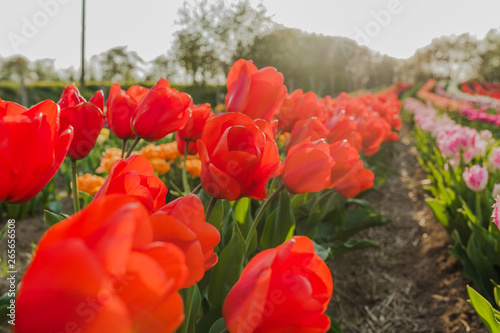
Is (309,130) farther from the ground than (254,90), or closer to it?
closer to it

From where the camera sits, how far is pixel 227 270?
101cm

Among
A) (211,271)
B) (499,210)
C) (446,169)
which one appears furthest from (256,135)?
(446,169)

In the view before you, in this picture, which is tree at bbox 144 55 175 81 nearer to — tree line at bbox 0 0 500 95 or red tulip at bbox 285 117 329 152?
tree line at bbox 0 0 500 95

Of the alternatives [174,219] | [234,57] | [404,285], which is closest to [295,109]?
[174,219]

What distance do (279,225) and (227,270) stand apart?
512 millimetres

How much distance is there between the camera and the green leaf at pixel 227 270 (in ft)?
3.28

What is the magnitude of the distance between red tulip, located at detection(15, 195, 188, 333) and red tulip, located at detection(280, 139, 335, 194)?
1.91 feet

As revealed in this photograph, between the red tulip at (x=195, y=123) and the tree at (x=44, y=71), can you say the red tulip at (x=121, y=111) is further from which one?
the tree at (x=44, y=71)

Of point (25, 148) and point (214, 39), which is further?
point (214, 39)

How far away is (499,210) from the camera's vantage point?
1051mm

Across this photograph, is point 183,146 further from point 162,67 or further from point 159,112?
point 162,67

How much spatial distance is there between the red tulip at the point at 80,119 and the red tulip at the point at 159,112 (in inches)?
3.8

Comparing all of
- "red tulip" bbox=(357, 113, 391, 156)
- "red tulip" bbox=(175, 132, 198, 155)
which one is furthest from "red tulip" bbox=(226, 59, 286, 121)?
"red tulip" bbox=(357, 113, 391, 156)

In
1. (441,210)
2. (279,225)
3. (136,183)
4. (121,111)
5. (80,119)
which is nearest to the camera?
(136,183)
